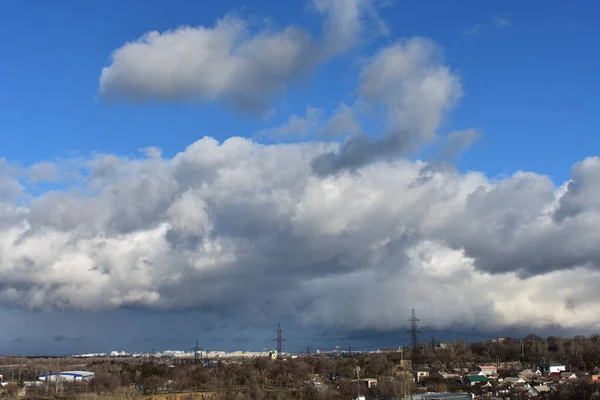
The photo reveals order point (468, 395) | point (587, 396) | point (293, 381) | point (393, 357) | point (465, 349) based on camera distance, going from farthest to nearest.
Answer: point (465, 349) < point (393, 357) < point (293, 381) < point (468, 395) < point (587, 396)

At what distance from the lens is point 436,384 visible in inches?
3484

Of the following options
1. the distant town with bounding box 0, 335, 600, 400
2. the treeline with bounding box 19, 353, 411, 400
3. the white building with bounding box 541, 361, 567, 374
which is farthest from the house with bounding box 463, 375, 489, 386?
the white building with bounding box 541, 361, 567, 374

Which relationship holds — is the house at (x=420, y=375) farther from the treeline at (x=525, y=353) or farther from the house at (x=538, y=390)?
the treeline at (x=525, y=353)

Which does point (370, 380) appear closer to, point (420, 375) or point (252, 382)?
point (420, 375)

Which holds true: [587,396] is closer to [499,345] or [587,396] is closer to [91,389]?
[91,389]

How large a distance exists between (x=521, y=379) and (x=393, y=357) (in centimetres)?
6218

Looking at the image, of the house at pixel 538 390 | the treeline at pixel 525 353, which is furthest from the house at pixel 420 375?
the treeline at pixel 525 353

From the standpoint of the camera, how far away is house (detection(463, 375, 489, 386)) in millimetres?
88562

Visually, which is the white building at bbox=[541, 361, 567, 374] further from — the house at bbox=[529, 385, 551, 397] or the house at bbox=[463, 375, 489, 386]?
the house at bbox=[529, 385, 551, 397]

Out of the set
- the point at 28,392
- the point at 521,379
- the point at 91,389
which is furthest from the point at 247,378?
the point at 521,379

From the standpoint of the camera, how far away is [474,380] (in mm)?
90562

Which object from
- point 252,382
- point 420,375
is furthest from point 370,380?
point 252,382

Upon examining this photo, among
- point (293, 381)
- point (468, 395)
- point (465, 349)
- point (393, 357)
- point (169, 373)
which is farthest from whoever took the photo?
point (465, 349)

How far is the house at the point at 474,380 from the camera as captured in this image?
8856 cm
